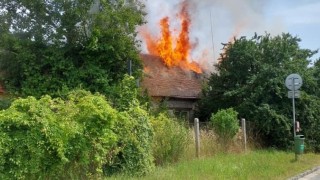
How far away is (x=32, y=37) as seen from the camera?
19781 millimetres

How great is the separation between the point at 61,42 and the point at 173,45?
45.2 ft

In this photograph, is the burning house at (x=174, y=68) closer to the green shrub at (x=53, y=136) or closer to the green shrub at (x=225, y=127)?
the green shrub at (x=225, y=127)

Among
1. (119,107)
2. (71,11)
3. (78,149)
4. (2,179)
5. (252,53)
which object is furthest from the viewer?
(252,53)

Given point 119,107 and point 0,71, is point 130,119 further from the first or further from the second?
point 0,71

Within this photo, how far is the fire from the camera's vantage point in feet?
105

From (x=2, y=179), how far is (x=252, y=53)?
737 inches

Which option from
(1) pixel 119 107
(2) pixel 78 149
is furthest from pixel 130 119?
(2) pixel 78 149

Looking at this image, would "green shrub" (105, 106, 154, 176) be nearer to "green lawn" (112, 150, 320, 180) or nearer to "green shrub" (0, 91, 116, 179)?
"green lawn" (112, 150, 320, 180)

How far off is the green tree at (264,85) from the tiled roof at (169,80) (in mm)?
2401

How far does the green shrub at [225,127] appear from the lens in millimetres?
18812

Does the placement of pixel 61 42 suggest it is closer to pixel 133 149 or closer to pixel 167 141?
pixel 167 141

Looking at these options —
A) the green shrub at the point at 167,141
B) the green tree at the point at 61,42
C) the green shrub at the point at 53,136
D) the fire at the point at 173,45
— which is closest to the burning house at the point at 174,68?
the fire at the point at 173,45

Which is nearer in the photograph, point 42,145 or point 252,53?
point 42,145

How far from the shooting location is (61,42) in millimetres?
19844
